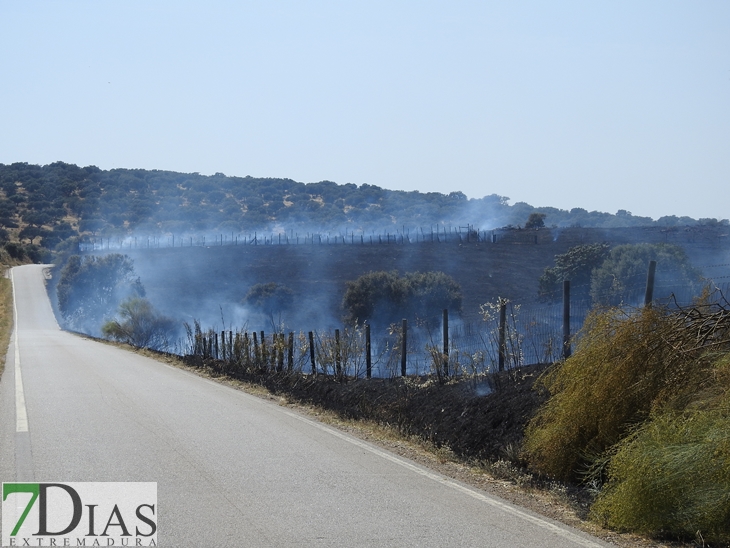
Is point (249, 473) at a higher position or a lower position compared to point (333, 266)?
higher

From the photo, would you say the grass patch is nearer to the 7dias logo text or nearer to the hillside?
the hillside

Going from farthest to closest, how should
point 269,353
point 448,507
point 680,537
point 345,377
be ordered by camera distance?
point 269,353, point 345,377, point 448,507, point 680,537

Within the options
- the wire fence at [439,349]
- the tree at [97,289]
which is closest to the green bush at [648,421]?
the wire fence at [439,349]

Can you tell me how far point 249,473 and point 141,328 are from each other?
40890 millimetres

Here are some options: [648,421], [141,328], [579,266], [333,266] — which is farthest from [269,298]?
[648,421]

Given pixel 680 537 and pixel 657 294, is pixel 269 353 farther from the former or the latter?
pixel 680 537

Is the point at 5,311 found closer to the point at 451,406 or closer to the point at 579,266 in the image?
the point at 579,266

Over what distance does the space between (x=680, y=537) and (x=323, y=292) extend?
57.3 meters

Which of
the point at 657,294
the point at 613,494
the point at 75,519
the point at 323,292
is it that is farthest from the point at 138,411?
the point at 323,292

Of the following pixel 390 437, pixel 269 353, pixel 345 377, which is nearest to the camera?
pixel 390 437

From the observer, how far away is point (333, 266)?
71.1 m

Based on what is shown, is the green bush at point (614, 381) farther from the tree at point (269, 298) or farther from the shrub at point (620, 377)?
the tree at point (269, 298)

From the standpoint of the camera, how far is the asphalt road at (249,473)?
6879 millimetres

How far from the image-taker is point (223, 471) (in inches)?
360
